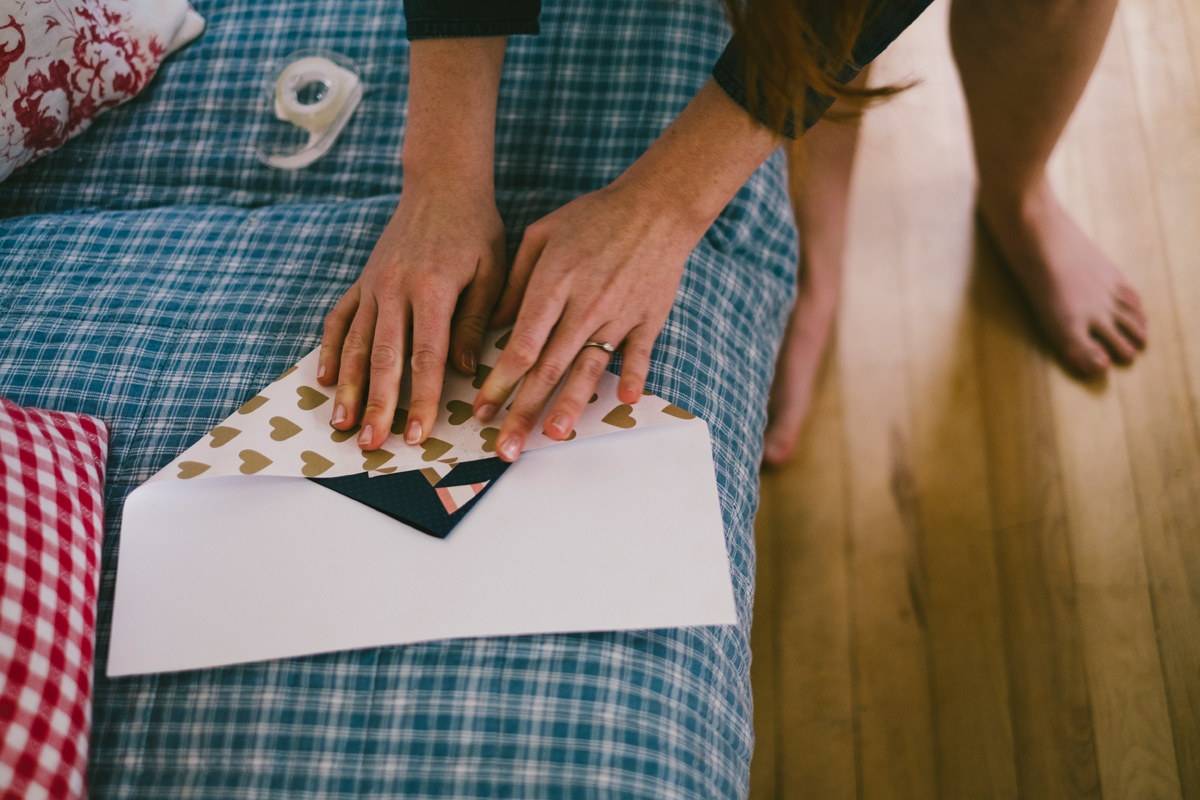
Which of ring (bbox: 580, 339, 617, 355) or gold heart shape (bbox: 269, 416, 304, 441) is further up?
ring (bbox: 580, 339, 617, 355)

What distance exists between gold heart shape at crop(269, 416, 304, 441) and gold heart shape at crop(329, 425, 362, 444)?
30mm

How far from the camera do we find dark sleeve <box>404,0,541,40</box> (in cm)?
74

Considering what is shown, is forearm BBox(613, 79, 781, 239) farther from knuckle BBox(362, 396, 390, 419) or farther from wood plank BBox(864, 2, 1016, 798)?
wood plank BBox(864, 2, 1016, 798)

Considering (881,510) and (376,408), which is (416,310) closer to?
(376,408)

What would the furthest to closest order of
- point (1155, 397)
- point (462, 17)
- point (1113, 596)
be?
point (1155, 397) < point (1113, 596) < point (462, 17)

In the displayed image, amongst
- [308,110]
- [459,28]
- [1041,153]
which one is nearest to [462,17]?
[459,28]

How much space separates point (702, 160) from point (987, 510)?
28.3 inches

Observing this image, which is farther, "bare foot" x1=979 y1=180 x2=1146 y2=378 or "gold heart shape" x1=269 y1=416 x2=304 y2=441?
"bare foot" x1=979 y1=180 x2=1146 y2=378

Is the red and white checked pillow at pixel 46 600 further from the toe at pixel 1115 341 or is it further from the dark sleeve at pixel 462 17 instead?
the toe at pixel 1115 341

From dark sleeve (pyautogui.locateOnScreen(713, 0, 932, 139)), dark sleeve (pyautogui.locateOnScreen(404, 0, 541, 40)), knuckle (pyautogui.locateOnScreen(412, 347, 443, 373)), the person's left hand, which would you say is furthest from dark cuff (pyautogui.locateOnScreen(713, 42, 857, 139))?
knuckle (pyautogui.locateOnScreen(412, 347, 443, 373))

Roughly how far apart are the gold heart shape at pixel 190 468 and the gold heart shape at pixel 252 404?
0.06m

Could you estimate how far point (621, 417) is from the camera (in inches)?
26.3

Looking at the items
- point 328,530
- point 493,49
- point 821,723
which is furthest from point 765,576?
point 493,49

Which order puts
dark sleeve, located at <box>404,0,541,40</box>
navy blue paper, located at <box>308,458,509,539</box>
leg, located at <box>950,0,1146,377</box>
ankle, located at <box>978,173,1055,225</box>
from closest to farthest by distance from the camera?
navy blue paper, located at <box>308,458,509,539</box>
dark sleeve, located at <box>404,0,541,40</box>
leg, located at <box>950,0,1146,377</box>
ankle, located at <box>978,173,1055,225</box>
